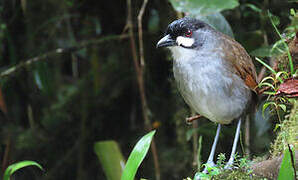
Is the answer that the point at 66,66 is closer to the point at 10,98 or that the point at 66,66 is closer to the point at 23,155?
the point at 10,98

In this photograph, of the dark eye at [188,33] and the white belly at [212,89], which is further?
the dark eye at [188,33]

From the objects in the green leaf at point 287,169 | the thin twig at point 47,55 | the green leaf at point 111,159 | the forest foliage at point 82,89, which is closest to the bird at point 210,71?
the green leaf at point 287,169

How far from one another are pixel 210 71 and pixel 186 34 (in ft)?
0.85

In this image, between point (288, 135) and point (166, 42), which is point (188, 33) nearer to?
point (166, 42)

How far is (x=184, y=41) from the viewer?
2381 mm

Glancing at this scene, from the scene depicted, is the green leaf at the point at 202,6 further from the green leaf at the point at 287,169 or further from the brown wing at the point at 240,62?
the green leaf at the point at 287,169

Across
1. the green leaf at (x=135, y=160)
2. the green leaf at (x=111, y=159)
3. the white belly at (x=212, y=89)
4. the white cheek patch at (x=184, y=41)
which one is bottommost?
the green leaf at (x=111, y=159)

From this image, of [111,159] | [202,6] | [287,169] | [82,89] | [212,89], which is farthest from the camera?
[82,89]

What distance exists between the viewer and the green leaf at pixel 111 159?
3.35 meters

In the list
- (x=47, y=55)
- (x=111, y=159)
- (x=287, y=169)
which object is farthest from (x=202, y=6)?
(x=47, y=55)

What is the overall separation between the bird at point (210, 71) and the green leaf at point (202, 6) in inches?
17.7

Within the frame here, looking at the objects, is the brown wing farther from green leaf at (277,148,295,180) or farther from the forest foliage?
the forest foliage

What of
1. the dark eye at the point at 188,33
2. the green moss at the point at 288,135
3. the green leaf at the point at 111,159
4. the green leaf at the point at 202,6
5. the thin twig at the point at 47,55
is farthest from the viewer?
the thin twig at the point at 47,55

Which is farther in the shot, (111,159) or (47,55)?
(47,55)
